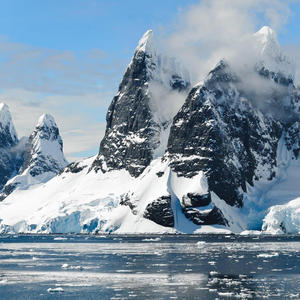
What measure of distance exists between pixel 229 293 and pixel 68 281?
88.8ft

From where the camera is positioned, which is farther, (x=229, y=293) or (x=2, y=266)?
(x=2, y=266)

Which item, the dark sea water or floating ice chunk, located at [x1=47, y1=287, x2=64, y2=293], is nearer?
the dark sea water

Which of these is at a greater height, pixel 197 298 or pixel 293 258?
pixel 197 298

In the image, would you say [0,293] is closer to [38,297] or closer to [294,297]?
[38,297]

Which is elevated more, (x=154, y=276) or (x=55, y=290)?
(x=55, y=290)

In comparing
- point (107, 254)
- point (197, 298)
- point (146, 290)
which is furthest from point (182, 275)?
point (107, 254)

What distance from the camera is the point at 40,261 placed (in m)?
132

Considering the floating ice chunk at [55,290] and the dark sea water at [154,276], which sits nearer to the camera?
the dark sea water at [154,276]

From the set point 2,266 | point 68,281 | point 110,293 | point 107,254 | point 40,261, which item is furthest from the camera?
point 107,254

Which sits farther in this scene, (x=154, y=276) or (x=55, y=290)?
(x=154, y=276)

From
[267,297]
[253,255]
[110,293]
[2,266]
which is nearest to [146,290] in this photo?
[110,293]

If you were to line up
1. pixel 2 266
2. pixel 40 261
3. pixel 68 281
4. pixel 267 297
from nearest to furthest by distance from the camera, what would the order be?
pixel 267 297 → pixel 68 281 → pixel 2 266 → pixel 40 261

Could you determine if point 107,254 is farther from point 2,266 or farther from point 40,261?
point 2,266

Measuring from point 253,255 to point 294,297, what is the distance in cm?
6207
